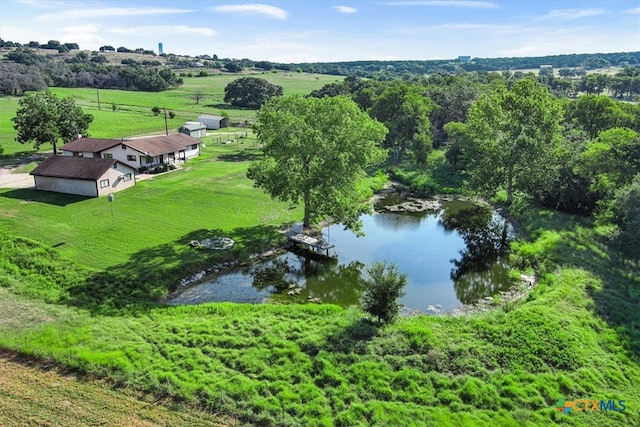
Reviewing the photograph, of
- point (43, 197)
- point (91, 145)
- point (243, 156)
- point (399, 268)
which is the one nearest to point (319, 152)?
point (399, 268)

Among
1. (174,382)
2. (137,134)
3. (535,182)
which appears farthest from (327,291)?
(137,134)

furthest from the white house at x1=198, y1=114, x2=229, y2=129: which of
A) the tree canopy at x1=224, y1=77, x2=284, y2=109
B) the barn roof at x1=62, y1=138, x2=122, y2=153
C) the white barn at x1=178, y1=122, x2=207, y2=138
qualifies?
the barn roof at x1=62, y1=138, x2=122, y2=153

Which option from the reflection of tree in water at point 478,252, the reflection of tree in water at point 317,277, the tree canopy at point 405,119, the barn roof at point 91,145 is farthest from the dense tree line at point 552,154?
the barn roof at point 91,145

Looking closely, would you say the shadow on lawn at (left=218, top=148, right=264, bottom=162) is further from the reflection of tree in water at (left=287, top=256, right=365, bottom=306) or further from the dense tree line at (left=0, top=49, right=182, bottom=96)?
the dense tree line at (left=0, top=49, right=182, bottom=96)

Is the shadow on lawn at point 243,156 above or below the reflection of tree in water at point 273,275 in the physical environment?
above

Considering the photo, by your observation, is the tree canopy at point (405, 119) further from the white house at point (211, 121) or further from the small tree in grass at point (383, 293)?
the small tree in grass at point (383, 293)

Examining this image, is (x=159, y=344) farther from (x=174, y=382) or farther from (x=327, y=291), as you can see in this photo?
(x=327, y=291)
